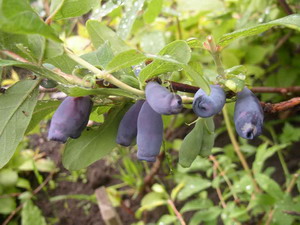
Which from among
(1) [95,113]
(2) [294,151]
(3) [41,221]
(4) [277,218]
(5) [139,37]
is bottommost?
(3) [41,221]


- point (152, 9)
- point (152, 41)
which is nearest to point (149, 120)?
point (152, 9)

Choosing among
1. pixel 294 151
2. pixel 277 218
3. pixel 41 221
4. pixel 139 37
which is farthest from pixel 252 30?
pixel 41 221

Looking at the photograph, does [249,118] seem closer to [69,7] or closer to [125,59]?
[125,59]

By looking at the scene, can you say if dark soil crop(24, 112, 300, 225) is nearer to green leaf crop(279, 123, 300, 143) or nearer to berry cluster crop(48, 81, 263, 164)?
green leaf crop(279, 123, 300, 143)

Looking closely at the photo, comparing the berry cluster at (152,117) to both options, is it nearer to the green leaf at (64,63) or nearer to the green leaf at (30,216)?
the green leaf at (64,63)

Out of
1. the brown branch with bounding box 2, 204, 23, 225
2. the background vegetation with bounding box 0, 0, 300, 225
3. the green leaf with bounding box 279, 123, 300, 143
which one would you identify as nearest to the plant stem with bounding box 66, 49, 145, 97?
the background vegetation with bounding box 0, 0, 300, 225

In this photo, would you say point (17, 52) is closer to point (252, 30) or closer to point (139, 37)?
point (252, 30)
